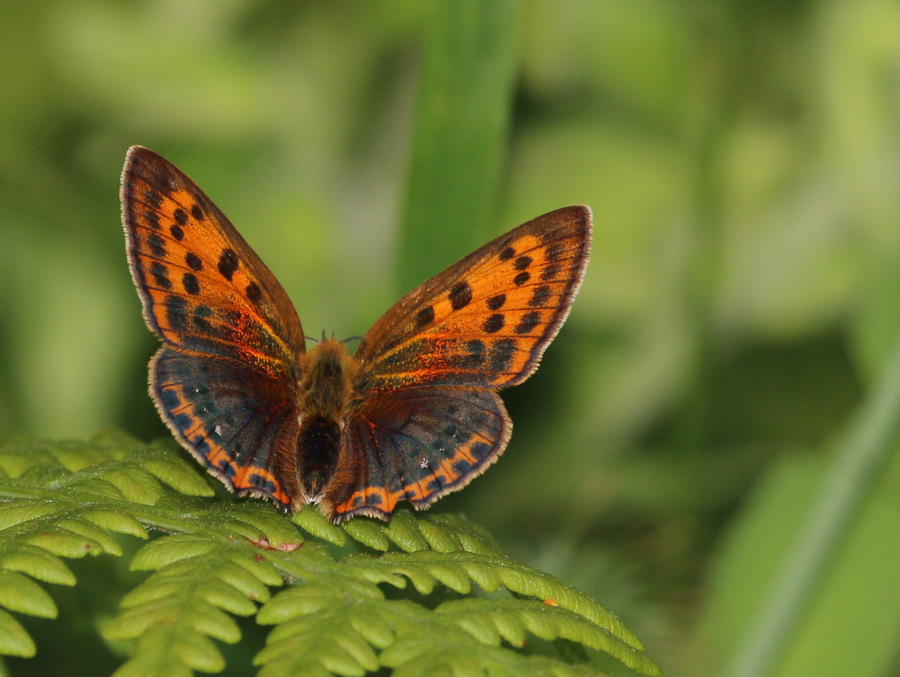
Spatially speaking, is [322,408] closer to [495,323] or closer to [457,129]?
[495,323]

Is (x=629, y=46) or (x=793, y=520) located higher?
(x=629, y=46)

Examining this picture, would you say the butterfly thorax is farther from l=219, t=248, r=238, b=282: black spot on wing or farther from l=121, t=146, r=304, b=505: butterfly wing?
l=219, t=248, r=238, b=282: black spot on wing

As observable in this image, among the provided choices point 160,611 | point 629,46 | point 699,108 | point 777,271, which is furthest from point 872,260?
point 160,611

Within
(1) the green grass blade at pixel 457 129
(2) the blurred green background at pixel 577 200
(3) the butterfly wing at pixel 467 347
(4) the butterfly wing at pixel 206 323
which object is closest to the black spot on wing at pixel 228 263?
(4) the butterfly wing at pixel 206 323

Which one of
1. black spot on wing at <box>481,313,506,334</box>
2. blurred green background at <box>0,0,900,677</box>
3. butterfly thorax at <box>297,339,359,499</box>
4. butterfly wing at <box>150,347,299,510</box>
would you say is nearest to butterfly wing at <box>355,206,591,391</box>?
black spot on wing at <box>481,313,506,334</box>

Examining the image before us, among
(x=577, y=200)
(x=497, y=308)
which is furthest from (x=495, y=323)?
(x=577, y=200)

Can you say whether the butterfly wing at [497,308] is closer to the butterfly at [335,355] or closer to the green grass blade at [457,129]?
the butterfly at [335,355]

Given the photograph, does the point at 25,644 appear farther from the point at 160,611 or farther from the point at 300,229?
the point at 300,229

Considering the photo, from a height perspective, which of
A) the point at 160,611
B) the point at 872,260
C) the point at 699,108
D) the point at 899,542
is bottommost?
the point at 160,611

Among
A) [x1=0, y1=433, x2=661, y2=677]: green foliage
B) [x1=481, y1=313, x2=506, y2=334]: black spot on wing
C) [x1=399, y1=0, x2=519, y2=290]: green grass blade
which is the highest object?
[x1=399, y1=0, x2=519, y2=290]: green grass blade
